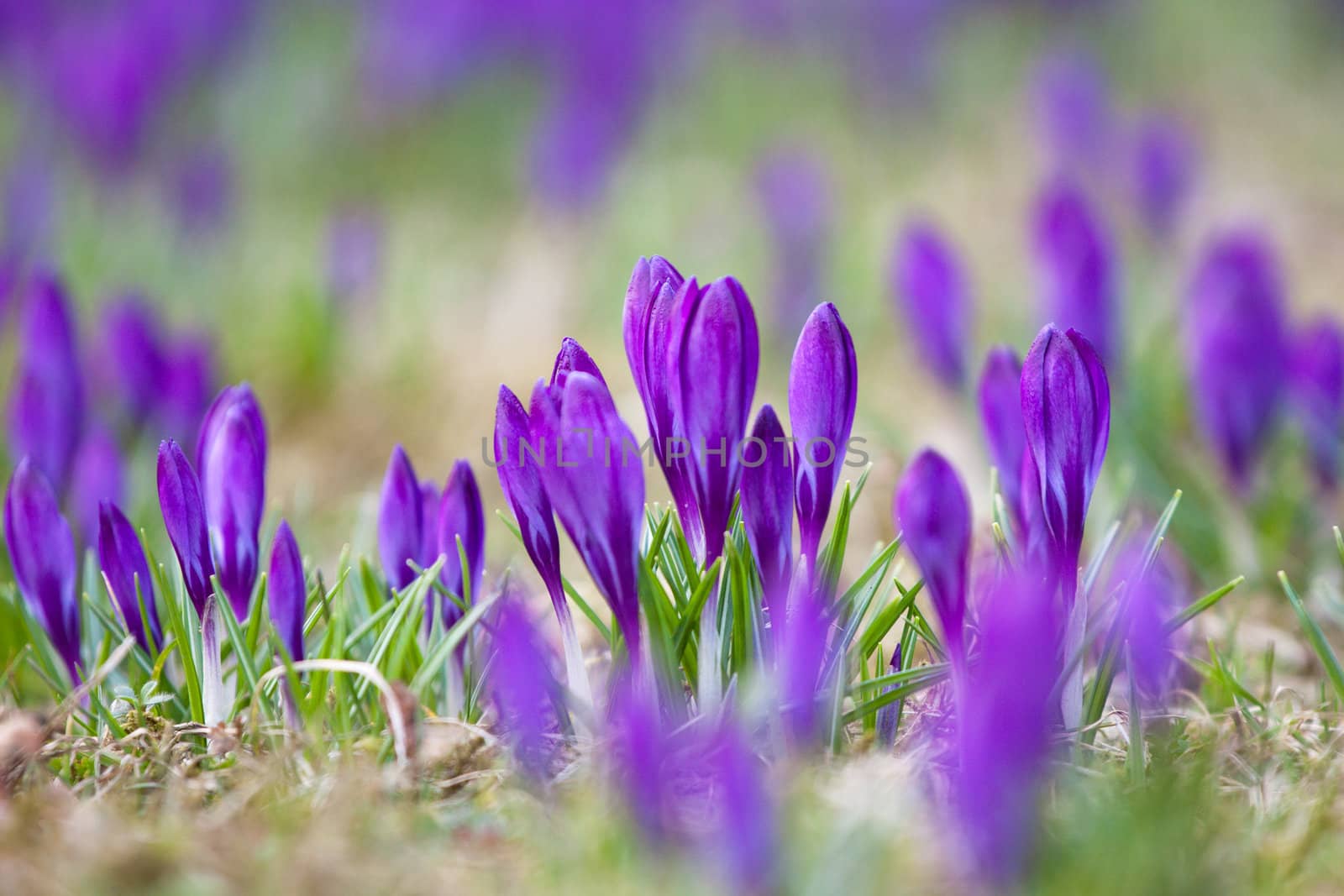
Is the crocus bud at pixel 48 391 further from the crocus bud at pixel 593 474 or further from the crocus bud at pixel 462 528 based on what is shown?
the crocus bud at pixel 593 474

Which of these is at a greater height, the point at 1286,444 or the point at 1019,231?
the point at 1019,231

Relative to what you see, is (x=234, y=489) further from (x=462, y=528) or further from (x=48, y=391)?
(x=48, y=391)

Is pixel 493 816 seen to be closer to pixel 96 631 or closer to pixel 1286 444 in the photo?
pixel 96 631

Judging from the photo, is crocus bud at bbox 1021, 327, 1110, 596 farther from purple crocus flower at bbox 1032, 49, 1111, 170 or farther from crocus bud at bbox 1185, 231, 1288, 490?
purple crocus flower at bbox 1032, 49, 1111, 170

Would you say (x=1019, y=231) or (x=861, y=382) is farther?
(x=1019, y=231)

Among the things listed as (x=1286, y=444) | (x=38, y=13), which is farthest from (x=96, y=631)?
(x=38, y=13)

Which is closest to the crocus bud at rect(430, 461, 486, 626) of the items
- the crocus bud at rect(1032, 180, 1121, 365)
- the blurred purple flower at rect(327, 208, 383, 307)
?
the crocus bud at rect(1032, 180, 1121, 365)

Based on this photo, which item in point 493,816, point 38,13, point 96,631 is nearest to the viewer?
point 493,816
